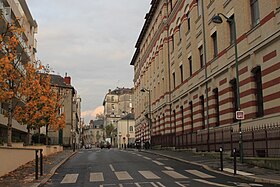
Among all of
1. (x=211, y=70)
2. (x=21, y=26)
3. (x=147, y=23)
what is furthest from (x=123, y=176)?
(x=147, y=23)

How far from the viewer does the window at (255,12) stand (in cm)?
2158

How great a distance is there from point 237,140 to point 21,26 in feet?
50.0

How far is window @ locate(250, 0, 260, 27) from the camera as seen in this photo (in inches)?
850

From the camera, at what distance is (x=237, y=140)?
2281 centimetres

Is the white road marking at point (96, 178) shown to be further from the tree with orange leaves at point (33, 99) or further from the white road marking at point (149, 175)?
the tree with orange leaves at point (33, 99)

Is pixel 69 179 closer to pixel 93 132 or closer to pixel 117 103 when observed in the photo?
pixel 117 103

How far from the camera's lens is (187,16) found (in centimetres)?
3678

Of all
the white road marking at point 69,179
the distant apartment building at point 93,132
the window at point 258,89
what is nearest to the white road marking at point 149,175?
the white road marking at point 69,179

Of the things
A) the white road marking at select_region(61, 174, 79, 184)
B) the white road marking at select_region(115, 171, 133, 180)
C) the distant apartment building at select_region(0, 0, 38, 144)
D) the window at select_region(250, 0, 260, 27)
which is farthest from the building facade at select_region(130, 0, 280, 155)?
the distant apartment building at select_region(0, 0, 38, 144)

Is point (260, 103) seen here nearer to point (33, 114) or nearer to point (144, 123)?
point (33, 114)

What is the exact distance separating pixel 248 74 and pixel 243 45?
1.88 metres

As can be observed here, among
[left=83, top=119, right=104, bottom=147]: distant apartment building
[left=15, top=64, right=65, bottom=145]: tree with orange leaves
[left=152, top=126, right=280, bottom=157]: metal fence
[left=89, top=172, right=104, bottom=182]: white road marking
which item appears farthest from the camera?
[left=83, top=119, right=104, bottom=147]: distant apartment building

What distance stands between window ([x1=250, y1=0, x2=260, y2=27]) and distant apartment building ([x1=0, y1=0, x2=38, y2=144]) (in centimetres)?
1388

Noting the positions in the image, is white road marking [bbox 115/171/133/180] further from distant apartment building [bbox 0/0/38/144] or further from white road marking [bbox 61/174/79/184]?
distant apartment building [bbox 0/0/38/144]
